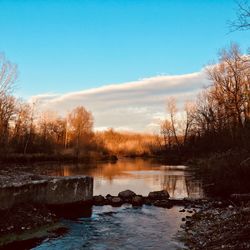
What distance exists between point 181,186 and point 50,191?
14002mm

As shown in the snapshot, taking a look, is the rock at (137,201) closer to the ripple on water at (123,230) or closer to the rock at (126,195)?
the rock at (126,195)

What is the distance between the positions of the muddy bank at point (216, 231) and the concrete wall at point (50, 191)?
619 centimetres

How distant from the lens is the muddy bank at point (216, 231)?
10.2 metres

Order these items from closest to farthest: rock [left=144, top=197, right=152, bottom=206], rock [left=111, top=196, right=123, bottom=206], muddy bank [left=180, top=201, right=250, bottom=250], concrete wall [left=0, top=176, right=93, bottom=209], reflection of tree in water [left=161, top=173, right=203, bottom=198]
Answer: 1. muddy bank [left=180, top=201, right=250, bottom=250]
2. concrete wall [left=0, top=176, right=93, bottom=209]
3. rock [left=111, top=196, right=123, bottom=206]
4. rock [left=144, top=197, right=152, bottom=206]
5. reflection of tree in water [left=161, top=173, right=203, bottom=198]

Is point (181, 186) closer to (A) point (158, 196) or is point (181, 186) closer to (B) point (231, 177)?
(B) point (231, 177)

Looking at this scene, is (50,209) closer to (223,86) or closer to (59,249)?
(59,249)

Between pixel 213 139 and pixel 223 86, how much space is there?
820 cm

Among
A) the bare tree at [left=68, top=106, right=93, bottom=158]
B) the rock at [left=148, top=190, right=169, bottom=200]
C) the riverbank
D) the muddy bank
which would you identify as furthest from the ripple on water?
the bare tree at [left=68, top=106, right=93, bottom=158]

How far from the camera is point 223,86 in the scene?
4281 centimetres

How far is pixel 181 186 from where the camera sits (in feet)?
94.2

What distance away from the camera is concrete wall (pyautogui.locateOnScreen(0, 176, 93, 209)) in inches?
596

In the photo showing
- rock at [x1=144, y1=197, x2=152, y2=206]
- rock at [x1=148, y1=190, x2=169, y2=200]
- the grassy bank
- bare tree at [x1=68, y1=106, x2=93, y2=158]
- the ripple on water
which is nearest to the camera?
the ripple on water

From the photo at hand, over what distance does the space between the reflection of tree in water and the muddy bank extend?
802cm

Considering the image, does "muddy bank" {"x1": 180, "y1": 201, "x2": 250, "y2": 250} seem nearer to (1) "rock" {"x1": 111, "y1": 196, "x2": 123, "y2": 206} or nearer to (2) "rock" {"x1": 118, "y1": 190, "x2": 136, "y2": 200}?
(1) "rock" {"x1": 111, "y1": 196, "x2": 123, "y2": 206}
